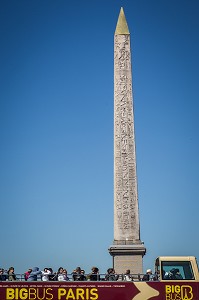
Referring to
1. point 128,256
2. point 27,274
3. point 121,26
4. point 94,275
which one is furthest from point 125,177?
point 94,275

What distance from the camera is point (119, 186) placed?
94.8 ft

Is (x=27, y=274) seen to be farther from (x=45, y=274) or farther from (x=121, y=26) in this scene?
(x=121, y=26)

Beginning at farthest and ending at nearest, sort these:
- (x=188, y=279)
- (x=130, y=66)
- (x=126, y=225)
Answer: (x=130, y=66), (x=126, y=225), (x=188, y=279)

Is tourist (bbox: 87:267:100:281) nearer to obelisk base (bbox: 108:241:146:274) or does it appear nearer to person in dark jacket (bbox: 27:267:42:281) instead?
person in dark jacket (bbox: 27:267:42:281)

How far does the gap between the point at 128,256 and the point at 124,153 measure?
180 inches

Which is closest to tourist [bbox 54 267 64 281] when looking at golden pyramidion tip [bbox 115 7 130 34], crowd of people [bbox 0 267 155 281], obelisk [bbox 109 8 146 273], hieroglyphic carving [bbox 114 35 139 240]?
crowd of people [bbox 0 267 155 281]

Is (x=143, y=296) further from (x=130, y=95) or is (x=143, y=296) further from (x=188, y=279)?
(x=130, y=95)

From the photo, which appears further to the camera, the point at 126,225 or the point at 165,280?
the point at 126,225

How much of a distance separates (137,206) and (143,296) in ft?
34.3

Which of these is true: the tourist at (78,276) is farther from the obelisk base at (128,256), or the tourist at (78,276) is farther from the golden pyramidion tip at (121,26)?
the golden pyramidion tip at (121,26)

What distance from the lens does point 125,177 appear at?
2902 cm

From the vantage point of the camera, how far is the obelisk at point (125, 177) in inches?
1113

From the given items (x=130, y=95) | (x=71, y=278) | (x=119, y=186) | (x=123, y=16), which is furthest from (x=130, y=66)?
(x=71, y=278)

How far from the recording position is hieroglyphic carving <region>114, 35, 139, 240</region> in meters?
28.6
